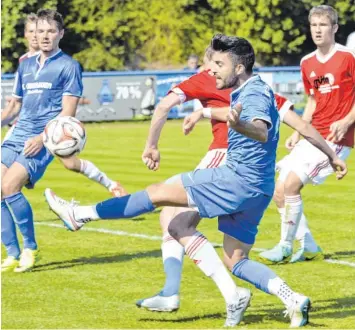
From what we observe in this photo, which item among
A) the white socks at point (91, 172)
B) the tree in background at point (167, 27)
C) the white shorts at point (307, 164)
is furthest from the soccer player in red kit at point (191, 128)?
the tree in background at point (167, 27)

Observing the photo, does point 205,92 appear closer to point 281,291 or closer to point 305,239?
point 281,291

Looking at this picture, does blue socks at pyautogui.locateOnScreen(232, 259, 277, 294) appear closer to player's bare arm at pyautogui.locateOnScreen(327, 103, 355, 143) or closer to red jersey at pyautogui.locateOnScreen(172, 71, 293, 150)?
red jersey at pyautogui.locateOnScreen(172, 71, 293, 150)

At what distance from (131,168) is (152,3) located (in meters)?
23.3

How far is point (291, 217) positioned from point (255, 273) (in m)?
3.25

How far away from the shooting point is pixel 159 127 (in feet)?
28.5

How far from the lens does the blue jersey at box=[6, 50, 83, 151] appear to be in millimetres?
10844

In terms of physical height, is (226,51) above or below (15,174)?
above

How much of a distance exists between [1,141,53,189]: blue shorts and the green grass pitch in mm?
893

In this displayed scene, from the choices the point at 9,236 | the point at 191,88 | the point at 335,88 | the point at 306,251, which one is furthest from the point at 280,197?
the point at 191,88

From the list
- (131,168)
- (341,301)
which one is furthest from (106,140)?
(341,301)

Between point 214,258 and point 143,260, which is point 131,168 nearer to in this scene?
point 143,260

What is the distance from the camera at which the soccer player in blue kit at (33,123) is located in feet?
35.0

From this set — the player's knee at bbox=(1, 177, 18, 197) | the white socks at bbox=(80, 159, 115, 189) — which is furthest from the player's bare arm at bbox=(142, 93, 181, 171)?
the white socks at bbox=(80, 159, 115, 189)

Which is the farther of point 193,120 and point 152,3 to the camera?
point 152,3
